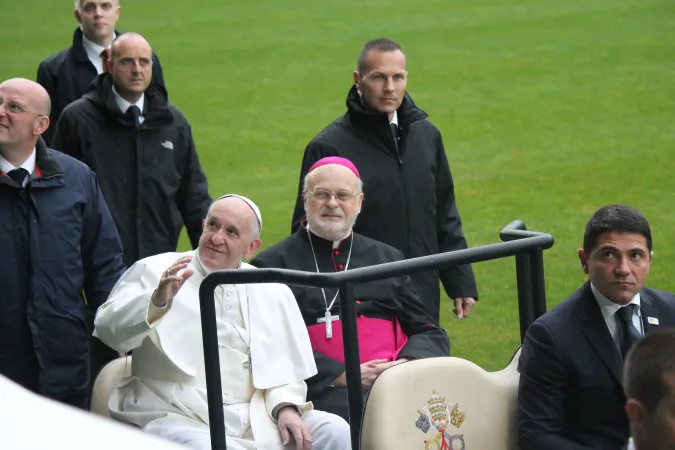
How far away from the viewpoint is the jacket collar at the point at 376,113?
6590 millimetres

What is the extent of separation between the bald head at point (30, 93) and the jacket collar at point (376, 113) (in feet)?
5.17

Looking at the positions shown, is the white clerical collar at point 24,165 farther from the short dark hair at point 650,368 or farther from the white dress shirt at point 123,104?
the short dark hair at point 650,368

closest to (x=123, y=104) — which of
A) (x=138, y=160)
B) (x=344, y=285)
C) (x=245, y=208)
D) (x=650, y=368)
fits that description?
(x=138, y=160)

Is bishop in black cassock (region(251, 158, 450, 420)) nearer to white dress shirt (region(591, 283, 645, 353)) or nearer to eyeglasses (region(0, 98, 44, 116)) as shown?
white dress shirt (region(591, 283, 645, 353))

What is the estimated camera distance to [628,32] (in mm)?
21172

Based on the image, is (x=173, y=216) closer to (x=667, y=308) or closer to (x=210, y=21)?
(x=667, y=308)

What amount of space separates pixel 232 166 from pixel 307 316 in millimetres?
9868

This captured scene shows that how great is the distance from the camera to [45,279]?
558cm

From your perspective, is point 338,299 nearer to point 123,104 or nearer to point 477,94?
point 123,104

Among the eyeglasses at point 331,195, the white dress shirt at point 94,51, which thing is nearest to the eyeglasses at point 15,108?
the eyeglasses at point 331,195

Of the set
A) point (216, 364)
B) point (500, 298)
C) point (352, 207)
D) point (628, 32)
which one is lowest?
point (500, 298)

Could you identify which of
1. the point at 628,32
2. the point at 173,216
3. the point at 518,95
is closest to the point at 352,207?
the point at 173,216

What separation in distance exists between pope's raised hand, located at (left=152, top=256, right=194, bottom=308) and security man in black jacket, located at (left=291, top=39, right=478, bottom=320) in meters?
1.74

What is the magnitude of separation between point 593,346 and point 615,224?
44cm
